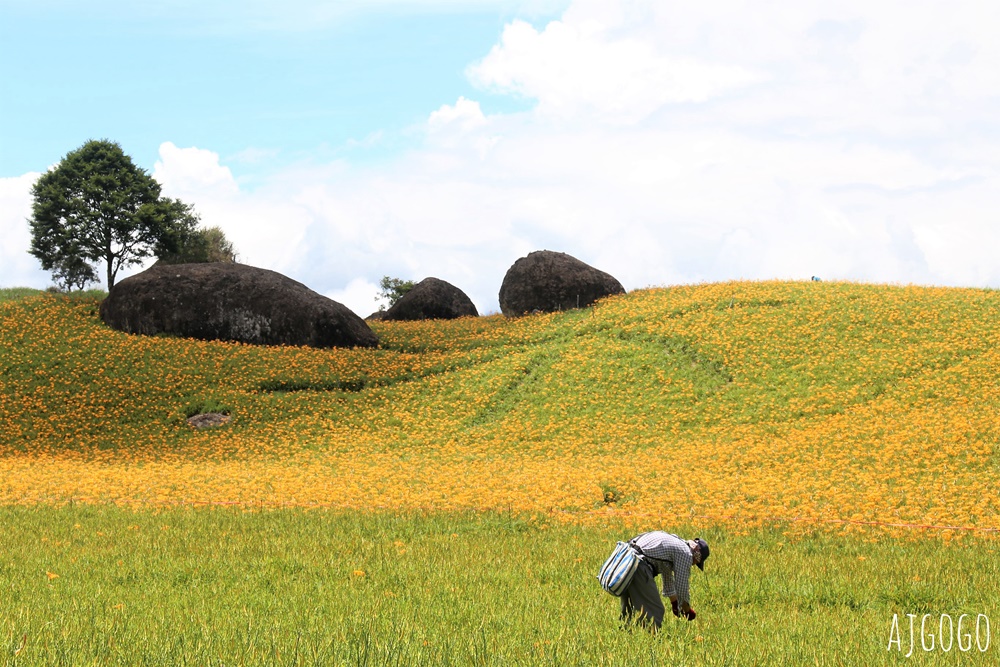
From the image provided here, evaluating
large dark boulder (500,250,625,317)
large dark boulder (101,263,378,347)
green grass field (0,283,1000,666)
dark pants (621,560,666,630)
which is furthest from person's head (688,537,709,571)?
large dark boulder (500,250,625,317)

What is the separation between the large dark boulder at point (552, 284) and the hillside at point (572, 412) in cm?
193

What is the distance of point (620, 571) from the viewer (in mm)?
8031

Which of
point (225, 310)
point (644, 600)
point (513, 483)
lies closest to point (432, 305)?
point (225, 310)

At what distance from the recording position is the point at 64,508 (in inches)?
691

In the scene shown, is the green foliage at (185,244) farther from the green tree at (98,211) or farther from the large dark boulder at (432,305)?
the large dark boulder at (432,305)

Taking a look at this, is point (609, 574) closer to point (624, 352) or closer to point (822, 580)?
point (822, 580)

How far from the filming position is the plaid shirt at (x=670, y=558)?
8125 millimetres

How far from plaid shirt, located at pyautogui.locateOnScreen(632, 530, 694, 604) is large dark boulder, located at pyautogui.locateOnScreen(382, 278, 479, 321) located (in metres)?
46.4

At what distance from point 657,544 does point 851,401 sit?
20.6 m


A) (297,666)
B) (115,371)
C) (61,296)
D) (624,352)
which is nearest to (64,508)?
(297,666)

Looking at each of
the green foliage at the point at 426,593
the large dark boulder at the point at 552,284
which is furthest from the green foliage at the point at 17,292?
the green foliage at the point at 426,593

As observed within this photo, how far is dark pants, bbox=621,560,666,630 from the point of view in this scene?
324 inches

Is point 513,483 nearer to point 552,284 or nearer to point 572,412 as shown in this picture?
point 572,412

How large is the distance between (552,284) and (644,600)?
126 ft
